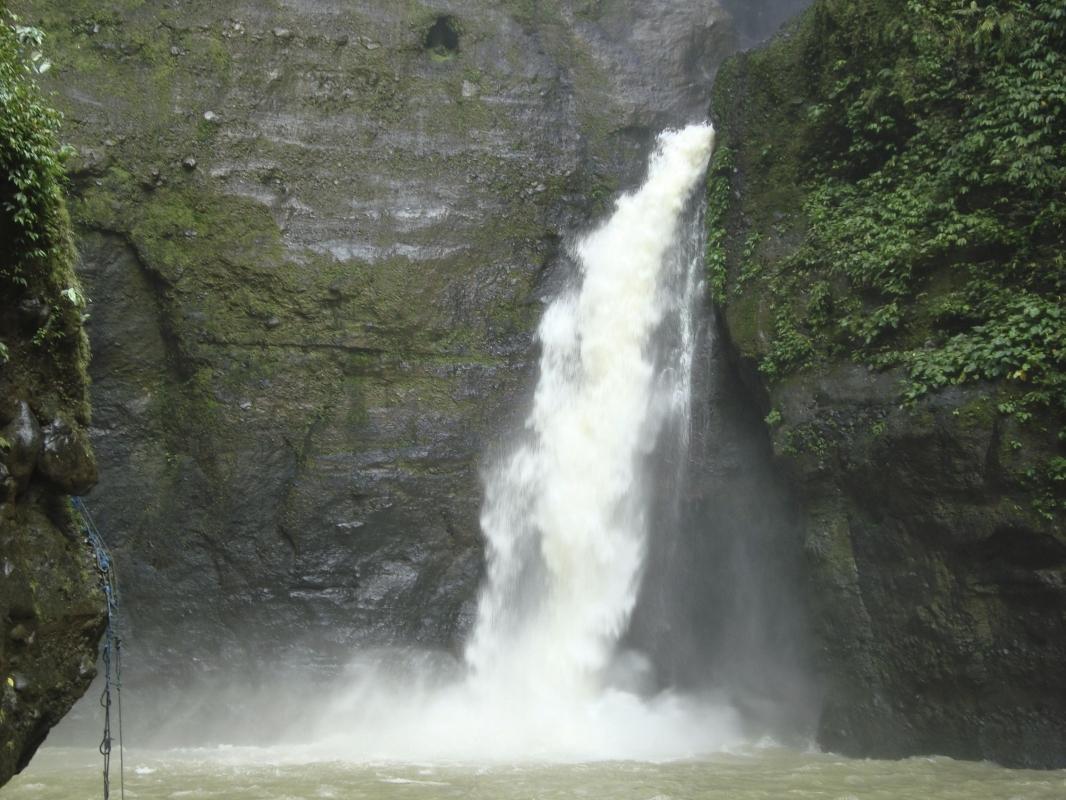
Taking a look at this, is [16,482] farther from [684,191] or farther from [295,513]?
[684,191]

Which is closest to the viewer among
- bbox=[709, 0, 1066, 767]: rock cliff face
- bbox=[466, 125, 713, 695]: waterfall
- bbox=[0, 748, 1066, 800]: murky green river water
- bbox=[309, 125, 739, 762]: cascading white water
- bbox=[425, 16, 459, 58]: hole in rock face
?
bbox=[0, 748, 1066, 800]: murky green river water

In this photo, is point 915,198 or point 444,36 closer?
point 915,198

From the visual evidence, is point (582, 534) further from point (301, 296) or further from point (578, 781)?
point (301, 296)

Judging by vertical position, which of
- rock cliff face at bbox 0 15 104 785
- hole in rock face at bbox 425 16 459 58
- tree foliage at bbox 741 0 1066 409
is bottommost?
rock cliff face at bbox 0 15 104 785

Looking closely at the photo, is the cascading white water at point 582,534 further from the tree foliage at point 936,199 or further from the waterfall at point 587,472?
the tree foliage at point 936,199

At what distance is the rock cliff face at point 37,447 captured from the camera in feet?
17.4

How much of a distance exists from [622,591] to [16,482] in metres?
8.43

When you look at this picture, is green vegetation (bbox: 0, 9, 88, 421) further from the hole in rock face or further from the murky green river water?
the hole in rock face

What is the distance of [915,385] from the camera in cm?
916

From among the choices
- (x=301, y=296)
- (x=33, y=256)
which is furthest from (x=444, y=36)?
(x=33, y=256)

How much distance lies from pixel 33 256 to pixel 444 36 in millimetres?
11696

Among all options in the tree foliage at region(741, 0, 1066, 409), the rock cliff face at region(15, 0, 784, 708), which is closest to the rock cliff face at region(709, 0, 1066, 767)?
the tree foliage at region(741, 0, 1066, 409)

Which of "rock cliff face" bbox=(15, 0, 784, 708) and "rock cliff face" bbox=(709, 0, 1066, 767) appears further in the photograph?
"rock cliff face" bbox=(15, 0, 784, 708)

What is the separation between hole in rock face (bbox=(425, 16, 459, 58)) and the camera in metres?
15.7
